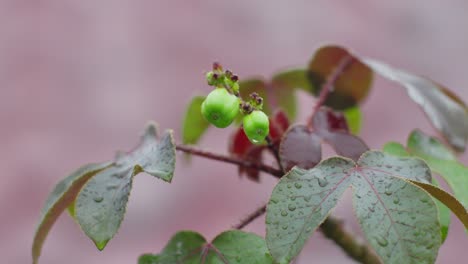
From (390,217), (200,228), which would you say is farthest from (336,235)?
(200,228)

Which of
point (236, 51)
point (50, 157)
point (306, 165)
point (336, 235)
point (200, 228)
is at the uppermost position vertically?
point (306, 165)

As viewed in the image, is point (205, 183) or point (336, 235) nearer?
point (336, 235)

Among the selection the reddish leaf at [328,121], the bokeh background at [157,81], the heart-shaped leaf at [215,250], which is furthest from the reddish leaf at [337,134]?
the bokeh background at [157,81]

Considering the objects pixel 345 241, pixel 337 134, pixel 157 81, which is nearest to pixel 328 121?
pixel 337 134

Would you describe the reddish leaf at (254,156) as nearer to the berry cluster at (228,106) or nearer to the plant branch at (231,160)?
the plant branch at (231,160)

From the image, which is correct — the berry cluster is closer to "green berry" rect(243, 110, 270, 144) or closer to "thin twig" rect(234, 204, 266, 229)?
"green berry" rect(243, 110, 270, 144)

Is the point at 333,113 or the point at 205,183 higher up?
the point at 333,113

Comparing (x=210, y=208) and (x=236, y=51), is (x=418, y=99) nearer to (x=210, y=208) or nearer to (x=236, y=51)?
(x=210, y=208)
